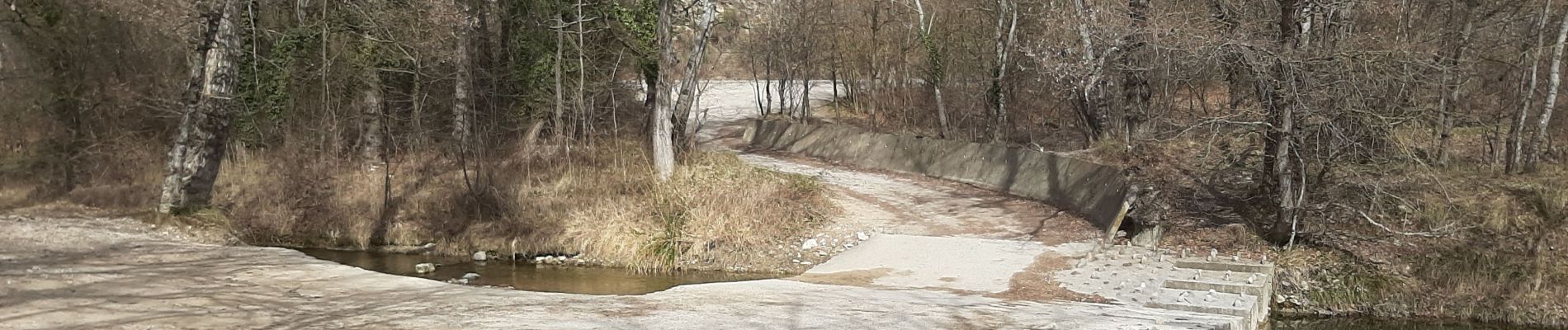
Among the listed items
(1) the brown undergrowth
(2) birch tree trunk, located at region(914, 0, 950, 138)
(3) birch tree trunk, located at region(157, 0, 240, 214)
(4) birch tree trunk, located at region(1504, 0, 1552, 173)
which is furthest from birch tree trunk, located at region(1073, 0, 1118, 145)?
(3) birch tree trunk, located at region(157, 0, 240, 214)

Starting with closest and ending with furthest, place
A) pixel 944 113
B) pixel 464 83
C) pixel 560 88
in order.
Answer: pixel 560 88 → pixel 464 83 → pixel 944 113

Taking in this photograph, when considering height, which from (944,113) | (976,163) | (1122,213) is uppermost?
(944,113)

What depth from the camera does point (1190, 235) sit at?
15.7 meters

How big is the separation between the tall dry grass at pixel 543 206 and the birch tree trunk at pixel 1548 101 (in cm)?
1009

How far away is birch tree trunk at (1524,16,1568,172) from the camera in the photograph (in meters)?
15.4

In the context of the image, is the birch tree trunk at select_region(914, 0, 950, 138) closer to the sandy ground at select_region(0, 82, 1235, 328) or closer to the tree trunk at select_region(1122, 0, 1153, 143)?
the tree trunk at select_region(1122, 0, 1153, 143)

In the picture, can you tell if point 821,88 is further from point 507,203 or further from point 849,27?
point 507,203

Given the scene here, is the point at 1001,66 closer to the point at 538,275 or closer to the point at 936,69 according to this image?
the point at 936,69

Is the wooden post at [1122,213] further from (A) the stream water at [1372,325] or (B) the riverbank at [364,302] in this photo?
(B) the riverbank at [364,302]

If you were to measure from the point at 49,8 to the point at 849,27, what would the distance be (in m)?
18.2

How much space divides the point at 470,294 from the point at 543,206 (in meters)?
7.85

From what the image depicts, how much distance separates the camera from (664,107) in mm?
19406

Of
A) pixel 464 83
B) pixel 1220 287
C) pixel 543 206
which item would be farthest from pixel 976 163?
pixel 464 83

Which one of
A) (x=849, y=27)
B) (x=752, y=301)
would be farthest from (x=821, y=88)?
(x=752, y=301)
